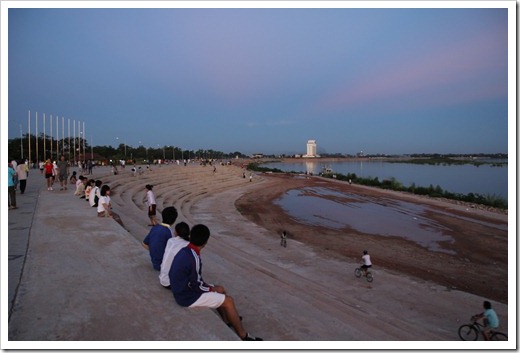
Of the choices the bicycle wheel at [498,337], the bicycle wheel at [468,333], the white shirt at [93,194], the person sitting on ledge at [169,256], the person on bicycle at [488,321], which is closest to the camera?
the person sitting on ledge at [169,256]

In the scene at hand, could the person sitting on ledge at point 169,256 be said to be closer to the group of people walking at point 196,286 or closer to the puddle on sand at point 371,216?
the group of people walking at point 196,286

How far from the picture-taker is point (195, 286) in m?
3.67

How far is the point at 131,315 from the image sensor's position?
3.50m

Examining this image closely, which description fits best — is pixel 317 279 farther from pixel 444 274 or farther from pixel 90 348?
pixel 90 348

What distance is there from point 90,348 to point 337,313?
378cm

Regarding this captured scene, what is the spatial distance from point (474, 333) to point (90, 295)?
6.36 metres

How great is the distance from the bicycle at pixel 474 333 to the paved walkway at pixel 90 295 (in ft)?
14.9

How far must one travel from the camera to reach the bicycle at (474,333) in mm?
5468

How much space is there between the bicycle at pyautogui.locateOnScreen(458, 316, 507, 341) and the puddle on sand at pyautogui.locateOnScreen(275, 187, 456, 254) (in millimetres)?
7416

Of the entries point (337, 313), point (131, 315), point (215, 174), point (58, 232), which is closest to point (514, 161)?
point (337, 313)

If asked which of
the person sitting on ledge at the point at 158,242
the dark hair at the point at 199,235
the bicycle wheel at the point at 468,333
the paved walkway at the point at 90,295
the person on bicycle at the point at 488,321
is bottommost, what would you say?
the bicycle wheel at the point at 468,333

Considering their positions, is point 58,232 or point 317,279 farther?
point 317,279

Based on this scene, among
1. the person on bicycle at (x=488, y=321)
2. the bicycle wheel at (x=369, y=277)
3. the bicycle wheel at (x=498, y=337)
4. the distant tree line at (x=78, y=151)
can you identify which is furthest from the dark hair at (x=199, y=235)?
the distant tree line at (x=78, y=151)

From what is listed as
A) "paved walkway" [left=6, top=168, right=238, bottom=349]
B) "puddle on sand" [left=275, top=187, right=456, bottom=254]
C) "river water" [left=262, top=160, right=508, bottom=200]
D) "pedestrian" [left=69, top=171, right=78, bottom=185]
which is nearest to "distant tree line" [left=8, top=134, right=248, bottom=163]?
"pedestrian" [left=69, top=171, right=78, bottom=185]
